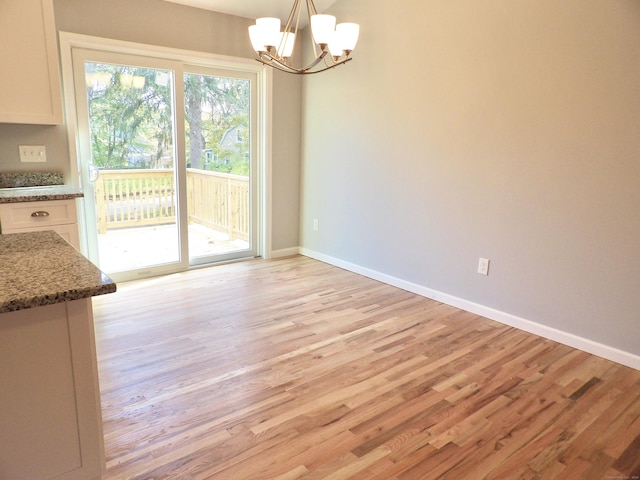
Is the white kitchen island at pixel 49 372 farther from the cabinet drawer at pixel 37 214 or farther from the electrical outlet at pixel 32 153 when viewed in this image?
the electrical outlet at pixel 32 153

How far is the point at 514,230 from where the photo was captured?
2979 mm

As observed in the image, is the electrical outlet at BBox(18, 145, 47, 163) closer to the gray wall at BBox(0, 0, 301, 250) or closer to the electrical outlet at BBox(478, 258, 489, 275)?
the gray wall at BBox(0, 0, 301, 250)

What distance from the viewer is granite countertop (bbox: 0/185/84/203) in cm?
261

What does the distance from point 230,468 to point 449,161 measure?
2.59 m

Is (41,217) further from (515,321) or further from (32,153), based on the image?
(515,321)

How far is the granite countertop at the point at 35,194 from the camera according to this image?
261 centimetres

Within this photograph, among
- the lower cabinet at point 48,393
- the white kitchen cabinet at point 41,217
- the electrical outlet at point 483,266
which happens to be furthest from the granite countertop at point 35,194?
the electrical outlet at point 483,266

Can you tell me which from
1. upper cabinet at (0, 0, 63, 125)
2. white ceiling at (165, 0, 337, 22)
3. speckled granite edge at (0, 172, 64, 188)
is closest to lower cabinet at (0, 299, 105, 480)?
upper cabinet at (0, 0, 63, 125)

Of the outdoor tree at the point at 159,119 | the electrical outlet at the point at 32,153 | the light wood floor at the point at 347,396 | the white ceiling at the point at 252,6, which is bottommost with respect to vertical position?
the light wood floor at the point at 347,396

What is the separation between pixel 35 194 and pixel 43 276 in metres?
1.86

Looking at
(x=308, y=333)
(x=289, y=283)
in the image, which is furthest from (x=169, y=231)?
(x=308, y=333)

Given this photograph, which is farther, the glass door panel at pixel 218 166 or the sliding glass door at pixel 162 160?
the glass door panel at pixel 218 166

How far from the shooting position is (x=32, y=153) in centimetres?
313

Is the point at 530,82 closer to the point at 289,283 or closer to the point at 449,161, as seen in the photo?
the point at 449,161
